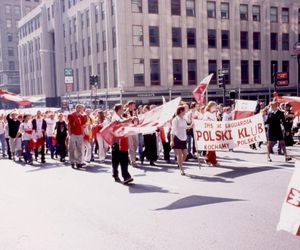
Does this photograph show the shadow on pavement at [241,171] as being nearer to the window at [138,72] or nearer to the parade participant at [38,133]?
the parade participant at [38,133]

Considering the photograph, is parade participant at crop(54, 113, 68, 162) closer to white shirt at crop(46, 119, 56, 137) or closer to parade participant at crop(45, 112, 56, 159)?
parade participant at crop(45, 112, 56, 159)

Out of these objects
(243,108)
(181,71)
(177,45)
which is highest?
(177,45)

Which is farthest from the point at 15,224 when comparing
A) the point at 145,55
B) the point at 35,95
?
the point at 35,95

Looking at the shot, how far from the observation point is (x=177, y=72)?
39.8 meters

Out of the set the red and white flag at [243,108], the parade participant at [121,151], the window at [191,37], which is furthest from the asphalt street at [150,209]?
the window at [191,37]

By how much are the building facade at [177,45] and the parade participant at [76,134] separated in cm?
2257

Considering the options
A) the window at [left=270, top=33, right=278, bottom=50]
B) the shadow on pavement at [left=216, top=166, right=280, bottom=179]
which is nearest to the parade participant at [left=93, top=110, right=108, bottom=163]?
the shadow on pavement at [left=216, top=166, right=280, bottom=179]

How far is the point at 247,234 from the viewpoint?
545 centimetres

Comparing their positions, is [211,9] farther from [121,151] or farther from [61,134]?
[121,151]

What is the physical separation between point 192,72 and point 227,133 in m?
29.8

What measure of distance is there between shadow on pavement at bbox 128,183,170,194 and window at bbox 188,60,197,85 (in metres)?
32.2

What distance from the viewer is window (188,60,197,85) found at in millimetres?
40250

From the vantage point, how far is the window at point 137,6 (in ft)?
124

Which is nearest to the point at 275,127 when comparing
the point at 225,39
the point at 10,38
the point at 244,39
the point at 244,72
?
the point at 225,39
